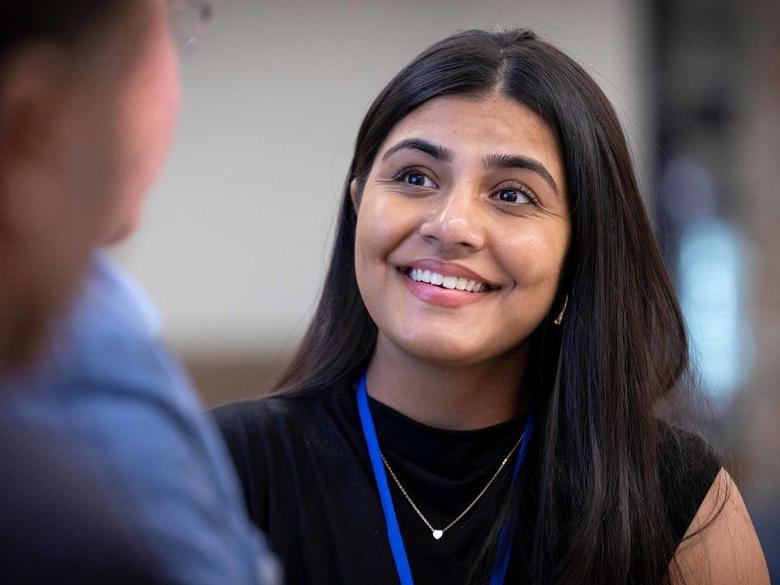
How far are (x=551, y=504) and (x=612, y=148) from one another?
22.7 inches

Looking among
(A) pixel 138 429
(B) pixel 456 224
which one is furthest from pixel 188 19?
(B) pixel 456 224

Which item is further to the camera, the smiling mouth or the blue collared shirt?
the smiling mouth

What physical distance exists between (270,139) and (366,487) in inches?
146

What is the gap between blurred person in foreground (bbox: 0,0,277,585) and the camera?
617 mm

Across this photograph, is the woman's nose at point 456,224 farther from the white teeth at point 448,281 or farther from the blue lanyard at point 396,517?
the blue lanyard at point 396,517

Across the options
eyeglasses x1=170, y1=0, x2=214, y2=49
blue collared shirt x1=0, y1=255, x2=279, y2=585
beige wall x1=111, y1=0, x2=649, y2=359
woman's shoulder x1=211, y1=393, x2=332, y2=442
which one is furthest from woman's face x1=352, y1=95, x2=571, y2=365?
beige wall x1=111, y1=0, x2=649, y2=359

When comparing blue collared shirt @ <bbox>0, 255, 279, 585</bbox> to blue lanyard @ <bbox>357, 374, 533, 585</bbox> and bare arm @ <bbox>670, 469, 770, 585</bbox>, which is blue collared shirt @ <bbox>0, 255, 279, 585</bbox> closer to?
blue lanyard @ <bbox>357, 374, 533, 585</bbox>

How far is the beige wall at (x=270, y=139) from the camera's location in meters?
5.30

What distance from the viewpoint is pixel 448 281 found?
5.82ft

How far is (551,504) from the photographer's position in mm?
1827

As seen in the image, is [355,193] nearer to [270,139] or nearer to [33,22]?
[33,22]

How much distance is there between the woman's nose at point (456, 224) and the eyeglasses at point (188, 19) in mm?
886

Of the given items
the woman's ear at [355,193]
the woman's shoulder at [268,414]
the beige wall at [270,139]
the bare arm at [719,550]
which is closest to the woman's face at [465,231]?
the woman's ear at [355,193]

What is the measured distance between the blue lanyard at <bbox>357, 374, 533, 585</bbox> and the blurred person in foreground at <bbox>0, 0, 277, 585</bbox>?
110 cm
